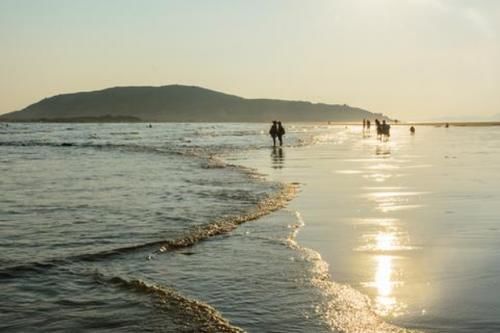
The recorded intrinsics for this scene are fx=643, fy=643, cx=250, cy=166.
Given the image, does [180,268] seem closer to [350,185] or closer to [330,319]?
[330,319]

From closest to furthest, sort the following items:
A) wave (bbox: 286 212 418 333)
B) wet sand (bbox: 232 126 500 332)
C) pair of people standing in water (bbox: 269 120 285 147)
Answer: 1. wave (bbox: 286 212 418 333)
2. wet sand (bbox: 232 126 500 332)
3. pair of people standing in water (bbox: 269 120 285 147)

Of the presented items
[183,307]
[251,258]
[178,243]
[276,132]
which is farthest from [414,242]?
[276,132]

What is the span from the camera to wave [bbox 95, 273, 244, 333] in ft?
20.7

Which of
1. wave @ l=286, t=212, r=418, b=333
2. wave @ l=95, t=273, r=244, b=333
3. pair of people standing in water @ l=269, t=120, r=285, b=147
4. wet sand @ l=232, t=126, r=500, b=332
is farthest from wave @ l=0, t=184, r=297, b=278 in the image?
pair of people standing in water @ l=269, t=120, r=285, b=147

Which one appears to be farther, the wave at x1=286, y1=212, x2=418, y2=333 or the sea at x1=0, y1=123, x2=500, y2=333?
the sea at x1=0, y1=123, x2=500, y2=333

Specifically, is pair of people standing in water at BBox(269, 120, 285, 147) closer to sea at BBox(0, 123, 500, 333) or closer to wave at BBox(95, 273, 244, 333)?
sea at BBox(0, 123, 500, 333)

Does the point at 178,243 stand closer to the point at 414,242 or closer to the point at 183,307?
the point at 183,307

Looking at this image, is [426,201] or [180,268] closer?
[180,268]

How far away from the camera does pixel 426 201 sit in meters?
15.3

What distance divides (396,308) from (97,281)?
12.0 feet

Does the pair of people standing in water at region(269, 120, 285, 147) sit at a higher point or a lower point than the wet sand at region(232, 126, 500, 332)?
higher

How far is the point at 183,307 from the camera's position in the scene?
22.8 ft

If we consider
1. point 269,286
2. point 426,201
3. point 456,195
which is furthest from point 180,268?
point 456,195

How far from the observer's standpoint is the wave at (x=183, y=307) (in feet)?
20.7
